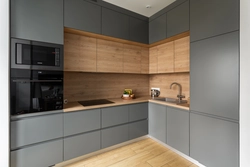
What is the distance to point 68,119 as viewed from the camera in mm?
1705

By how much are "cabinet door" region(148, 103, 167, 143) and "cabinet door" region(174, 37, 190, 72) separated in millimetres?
797

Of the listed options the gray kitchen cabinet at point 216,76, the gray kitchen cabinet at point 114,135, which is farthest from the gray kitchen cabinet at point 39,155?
the gray kitchen cabinet at point 216,76

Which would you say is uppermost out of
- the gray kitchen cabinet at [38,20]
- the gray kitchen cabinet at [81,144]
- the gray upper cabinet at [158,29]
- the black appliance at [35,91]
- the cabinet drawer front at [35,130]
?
the gray upper cabinet at [158,29]

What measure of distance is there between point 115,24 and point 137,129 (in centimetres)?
212

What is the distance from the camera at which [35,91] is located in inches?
59.8

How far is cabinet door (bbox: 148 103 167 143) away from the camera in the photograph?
2.19 metres

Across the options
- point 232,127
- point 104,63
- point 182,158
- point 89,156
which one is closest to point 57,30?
point 104,63

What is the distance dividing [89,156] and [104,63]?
5.50 ft

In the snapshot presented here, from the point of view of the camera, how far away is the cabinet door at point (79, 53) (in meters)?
1.94

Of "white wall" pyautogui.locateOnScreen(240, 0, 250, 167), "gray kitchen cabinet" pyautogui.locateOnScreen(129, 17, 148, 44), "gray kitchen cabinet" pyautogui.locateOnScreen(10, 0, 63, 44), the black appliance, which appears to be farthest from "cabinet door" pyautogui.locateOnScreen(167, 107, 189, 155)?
"gray kitchen cabinet" pyautogui.locateOnScreen(10, 0, 63, 44)

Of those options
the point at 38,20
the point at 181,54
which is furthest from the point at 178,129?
the point at 38,20

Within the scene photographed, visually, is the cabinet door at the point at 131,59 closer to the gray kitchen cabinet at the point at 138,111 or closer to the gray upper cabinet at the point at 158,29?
the gray upper cabinet at the point at 158,29

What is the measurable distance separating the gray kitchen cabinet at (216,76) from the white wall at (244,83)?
0.04 metres

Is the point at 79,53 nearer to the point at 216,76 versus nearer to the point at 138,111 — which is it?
the point at 138,111
